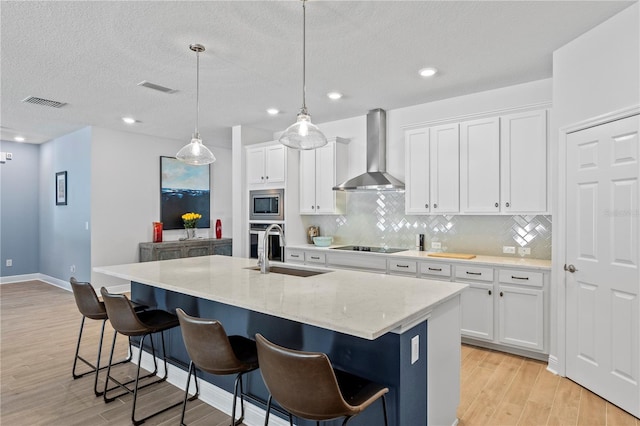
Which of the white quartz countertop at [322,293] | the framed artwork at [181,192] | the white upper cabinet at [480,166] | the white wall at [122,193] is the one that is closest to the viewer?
the white quartz countertop at [322,293]

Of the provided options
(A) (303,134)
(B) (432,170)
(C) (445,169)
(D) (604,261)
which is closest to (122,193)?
(A) (303,134)

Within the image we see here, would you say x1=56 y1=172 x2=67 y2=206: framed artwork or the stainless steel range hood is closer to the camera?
the stainless steel range hood

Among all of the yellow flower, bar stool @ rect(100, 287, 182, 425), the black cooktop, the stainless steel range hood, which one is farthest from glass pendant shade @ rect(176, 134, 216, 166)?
the yellow flower

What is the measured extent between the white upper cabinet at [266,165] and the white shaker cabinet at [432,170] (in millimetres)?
1854

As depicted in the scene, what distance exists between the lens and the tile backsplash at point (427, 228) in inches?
155

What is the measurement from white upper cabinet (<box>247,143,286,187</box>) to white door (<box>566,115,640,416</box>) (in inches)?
138

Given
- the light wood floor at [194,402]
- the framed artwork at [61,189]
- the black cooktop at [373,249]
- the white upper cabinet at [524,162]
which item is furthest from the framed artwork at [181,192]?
the white upper cabinet at [524,162]

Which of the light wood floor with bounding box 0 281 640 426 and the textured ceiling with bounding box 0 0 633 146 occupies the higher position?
the textured ceiling with bounding box 0 0 633 146

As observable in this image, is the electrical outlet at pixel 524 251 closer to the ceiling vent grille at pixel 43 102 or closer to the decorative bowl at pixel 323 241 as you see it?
the decorative bowl at pixel 323 241

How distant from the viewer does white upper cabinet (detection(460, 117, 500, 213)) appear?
3848 millimetres

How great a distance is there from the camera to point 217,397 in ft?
8.69

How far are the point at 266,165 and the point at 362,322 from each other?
424cm

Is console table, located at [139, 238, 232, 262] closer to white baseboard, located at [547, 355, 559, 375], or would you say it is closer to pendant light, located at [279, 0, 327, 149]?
pendant light, located at [279, 0, 327, 149]

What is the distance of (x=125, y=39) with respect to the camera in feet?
9.48
